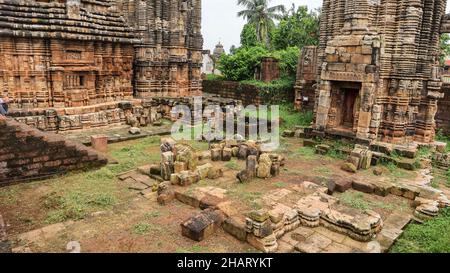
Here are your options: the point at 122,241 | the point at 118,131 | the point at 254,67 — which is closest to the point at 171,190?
the point at 122,241

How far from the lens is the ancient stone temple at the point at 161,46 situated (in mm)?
16941

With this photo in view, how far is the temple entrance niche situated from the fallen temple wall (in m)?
8.22

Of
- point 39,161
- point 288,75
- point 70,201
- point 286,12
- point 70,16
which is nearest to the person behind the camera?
point 70,201

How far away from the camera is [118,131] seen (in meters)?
13.7

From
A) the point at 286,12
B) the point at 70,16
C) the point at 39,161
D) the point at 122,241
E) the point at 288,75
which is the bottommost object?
A: the point at 122,241

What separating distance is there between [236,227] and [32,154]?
5854mm

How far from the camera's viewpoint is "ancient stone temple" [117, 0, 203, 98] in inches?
667

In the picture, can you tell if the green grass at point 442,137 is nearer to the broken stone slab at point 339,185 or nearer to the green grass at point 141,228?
the broken stone slab at point 339,185

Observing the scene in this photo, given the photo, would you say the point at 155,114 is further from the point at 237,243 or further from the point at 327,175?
the point at 237,243

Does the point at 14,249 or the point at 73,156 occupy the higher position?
the point at 73,156

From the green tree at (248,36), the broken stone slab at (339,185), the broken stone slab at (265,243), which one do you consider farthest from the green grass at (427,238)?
the green tree at (248,36)

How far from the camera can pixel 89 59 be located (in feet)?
45.3

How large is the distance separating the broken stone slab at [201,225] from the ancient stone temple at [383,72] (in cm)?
699

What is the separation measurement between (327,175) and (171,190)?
4.35 m
